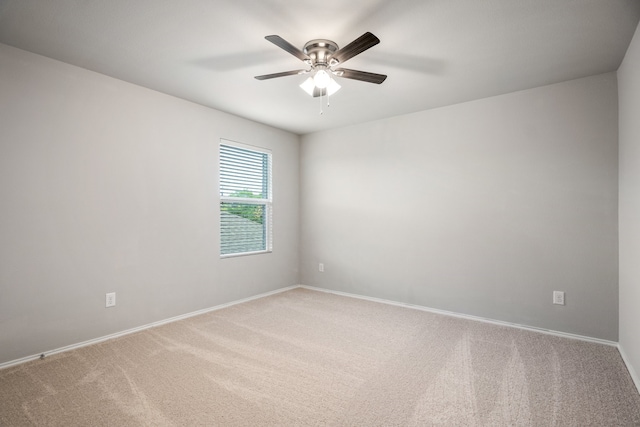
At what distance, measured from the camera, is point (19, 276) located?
2.37 m

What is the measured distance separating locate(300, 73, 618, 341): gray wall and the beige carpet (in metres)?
0.46

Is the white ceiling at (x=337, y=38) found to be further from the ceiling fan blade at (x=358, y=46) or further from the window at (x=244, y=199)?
the window at (x=244, y=199)

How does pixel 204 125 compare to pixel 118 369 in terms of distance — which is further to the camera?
pixel 204 125

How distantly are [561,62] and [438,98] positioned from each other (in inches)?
41.8

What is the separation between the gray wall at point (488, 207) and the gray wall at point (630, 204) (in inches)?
7.4

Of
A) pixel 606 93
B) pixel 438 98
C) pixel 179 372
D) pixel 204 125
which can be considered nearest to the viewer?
pixel 179 372

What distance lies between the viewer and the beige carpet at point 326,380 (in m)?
1.76

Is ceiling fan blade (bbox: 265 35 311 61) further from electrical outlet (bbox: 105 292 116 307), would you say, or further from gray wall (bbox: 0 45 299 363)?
electrical outlet (bbox: 105 292 116 307)

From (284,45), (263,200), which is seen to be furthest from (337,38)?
(263,200)

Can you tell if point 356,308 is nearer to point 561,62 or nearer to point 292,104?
point 292,104

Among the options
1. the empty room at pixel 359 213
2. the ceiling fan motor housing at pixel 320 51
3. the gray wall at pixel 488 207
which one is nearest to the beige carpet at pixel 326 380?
the empty room at pixel 359 213

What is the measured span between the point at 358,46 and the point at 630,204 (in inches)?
89.0

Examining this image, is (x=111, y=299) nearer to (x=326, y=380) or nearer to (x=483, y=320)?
(x=326, y=380)

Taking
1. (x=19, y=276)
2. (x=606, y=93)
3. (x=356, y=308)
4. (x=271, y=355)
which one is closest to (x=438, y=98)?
(x=606, y=93)
